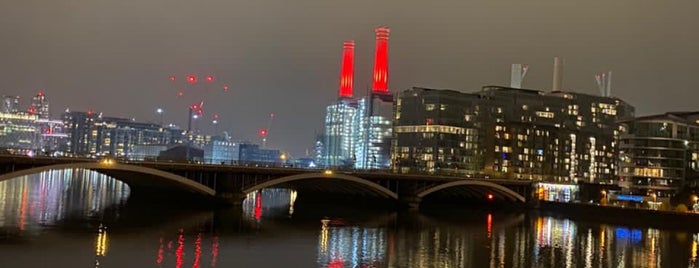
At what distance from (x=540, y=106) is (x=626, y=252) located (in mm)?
130456

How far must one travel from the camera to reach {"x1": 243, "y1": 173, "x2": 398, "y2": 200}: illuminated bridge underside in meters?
82.6

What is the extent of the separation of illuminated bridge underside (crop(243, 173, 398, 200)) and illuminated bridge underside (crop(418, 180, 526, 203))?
7.39 metres

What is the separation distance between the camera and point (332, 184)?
100375 millimetres

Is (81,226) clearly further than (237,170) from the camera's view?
No

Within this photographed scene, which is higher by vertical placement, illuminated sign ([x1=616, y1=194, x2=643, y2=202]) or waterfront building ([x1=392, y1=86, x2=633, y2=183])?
waterfront building ([x1=392, y1=86, x2=633, y2=183])

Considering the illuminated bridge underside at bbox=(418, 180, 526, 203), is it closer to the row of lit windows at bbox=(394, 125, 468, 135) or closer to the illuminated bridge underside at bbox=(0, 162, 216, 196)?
the illuminated bridge underside at bbox=(0, 162, 216, 196)

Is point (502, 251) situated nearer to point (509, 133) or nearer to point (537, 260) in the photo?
point (537, 260)

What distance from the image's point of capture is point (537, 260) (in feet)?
173

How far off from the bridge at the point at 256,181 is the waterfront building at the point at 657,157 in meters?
15.4

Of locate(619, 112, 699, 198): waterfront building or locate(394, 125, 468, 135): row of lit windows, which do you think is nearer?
locate(619, 112, 699, 198): waterfront building

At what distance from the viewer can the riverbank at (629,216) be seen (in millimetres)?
85438

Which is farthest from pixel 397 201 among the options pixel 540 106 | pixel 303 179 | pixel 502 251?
pixel 540 106

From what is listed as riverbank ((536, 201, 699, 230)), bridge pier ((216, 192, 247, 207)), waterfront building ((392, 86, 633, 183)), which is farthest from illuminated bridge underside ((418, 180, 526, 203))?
waterfront building ((392, 86, 633, 183))

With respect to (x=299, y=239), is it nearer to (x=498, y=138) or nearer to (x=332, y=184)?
(x=332, y=184)
